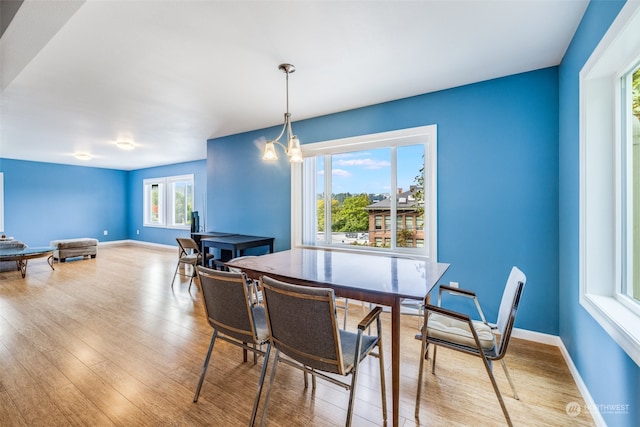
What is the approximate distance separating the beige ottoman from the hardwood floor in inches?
139

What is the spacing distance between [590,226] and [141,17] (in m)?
3.20

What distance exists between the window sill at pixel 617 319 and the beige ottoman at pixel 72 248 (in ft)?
27.5

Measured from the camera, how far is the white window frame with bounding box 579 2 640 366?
5.36 ft

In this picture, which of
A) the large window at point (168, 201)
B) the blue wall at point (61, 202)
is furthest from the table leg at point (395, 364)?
the blue wall at point (61, 202)

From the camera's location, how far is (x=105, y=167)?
8.52 meters

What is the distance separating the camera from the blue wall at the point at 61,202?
7.01 metres

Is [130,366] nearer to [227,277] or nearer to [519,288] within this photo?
[227,277]

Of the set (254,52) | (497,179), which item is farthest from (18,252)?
(497,179)

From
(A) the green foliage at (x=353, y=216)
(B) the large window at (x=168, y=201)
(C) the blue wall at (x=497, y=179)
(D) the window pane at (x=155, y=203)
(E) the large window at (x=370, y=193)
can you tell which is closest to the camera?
(C) the blue wall at (x=497, y=179)

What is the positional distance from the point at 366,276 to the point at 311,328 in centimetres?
60

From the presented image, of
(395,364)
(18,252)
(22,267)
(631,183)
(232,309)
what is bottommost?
(22,267)

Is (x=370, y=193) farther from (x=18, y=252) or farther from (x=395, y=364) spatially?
(x=18, y=252)

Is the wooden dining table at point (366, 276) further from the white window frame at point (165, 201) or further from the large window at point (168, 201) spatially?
the white window frame at point (165, 201)

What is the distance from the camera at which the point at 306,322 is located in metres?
1.34
